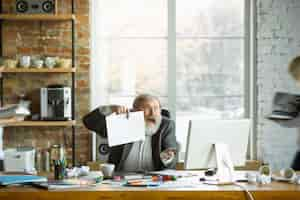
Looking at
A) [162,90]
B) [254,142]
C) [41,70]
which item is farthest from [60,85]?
[254,142]

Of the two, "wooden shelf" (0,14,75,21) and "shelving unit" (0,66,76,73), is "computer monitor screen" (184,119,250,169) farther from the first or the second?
"wooden shelf" (0,14,75,21)

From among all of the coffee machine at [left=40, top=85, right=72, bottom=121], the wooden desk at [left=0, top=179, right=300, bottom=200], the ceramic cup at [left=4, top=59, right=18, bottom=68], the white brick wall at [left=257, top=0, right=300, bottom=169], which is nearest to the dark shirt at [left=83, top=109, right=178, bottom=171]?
the wooden desk at [left=0, top=179, right=300, bottom=200]

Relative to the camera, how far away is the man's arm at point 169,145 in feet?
13.7

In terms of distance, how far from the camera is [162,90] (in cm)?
591

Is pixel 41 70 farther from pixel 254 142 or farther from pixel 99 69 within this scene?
pixel 254 142

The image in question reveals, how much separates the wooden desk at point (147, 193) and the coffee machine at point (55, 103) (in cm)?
222

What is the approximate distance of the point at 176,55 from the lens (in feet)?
19.3

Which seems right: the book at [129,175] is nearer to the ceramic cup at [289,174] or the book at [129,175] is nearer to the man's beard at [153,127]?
the man's beard at [153,127]

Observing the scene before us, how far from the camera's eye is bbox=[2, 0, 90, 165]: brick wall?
5.69 m

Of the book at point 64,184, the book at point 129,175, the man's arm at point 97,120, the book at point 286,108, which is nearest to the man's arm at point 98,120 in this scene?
the man's arm at point 97,120

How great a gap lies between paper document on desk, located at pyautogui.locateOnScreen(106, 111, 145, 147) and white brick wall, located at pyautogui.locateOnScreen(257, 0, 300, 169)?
2108 mm

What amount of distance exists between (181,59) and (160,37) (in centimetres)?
31

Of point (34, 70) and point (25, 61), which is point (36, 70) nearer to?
point (34, 70)

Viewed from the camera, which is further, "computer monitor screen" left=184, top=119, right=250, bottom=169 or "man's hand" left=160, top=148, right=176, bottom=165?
"man's hand" left=160, top=148, right=176, bottom=165
